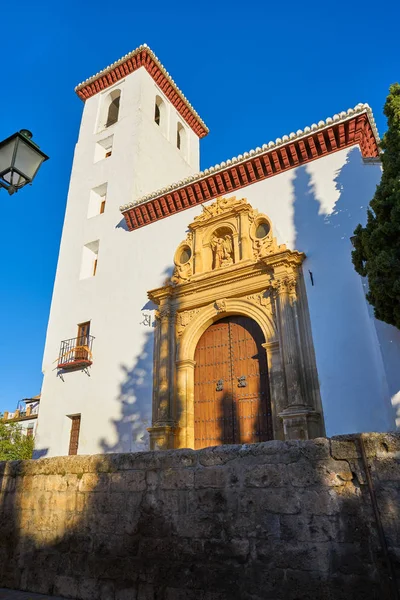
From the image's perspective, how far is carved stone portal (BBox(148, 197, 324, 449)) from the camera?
24.1 feet

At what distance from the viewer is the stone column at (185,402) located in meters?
8.27

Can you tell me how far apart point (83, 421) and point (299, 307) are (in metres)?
5.65

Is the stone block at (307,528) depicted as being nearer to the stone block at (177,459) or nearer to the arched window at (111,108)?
the stone block at (177,459)

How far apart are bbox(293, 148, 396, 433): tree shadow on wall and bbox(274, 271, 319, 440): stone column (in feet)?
1.08

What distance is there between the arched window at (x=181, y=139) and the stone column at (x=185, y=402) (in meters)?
10.6

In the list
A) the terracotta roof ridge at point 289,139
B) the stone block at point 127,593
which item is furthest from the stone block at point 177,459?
the terracotta roof ridge at point 289,139

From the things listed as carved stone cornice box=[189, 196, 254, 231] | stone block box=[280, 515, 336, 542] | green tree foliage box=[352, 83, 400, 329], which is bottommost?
stone block box=[280, 515, 336, 542]

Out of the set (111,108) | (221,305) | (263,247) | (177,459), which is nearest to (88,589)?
(177,459)

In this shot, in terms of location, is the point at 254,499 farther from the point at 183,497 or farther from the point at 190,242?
the point at 190,242

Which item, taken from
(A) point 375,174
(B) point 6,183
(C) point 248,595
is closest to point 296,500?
(C) point 248,595

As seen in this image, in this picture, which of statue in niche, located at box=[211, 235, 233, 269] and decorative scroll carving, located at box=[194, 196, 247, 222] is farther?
decorative scroll carving, located at box=[194, 196, 247, 222]

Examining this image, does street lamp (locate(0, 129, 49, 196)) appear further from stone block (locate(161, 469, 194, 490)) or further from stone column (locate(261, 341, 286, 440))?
stone column (locate(261, 341, 286, 440))

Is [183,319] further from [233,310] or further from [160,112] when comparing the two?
[160,112]

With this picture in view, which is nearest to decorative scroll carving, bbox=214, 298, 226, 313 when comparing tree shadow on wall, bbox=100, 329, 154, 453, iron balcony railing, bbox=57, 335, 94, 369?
tree shadow on wall, bbox=100, 329, 154, 453
